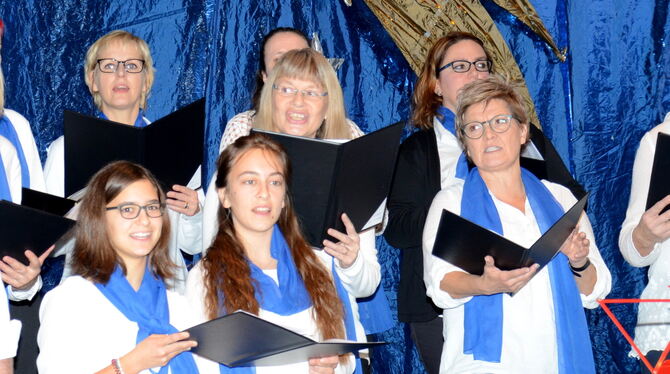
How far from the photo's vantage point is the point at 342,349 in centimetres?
268

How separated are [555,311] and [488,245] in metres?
0.34

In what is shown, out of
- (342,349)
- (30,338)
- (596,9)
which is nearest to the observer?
(342,349)

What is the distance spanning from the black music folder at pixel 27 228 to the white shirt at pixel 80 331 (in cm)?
21

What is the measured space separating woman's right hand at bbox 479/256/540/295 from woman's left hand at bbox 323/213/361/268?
390 mm

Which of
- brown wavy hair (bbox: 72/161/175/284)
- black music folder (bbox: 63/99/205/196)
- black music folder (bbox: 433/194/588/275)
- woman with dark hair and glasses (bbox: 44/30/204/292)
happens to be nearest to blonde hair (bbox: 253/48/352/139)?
black music folder (bbox: 63/99/205/196)

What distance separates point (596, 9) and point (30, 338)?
9.24 ft

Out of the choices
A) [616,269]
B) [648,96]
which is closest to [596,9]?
[648,96]

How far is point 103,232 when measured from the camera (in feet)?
9.23

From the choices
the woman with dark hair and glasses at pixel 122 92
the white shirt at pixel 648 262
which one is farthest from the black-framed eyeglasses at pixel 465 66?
the woman with dark hair and glasses at pixel 122 92

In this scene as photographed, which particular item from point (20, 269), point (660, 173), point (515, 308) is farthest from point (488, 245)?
point (20, 269)

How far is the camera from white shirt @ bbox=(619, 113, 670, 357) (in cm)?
322

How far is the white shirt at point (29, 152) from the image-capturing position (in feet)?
11.4

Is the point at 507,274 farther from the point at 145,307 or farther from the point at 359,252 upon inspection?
the point at 145,307

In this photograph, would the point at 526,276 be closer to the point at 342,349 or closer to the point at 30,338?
the point at 342,349
